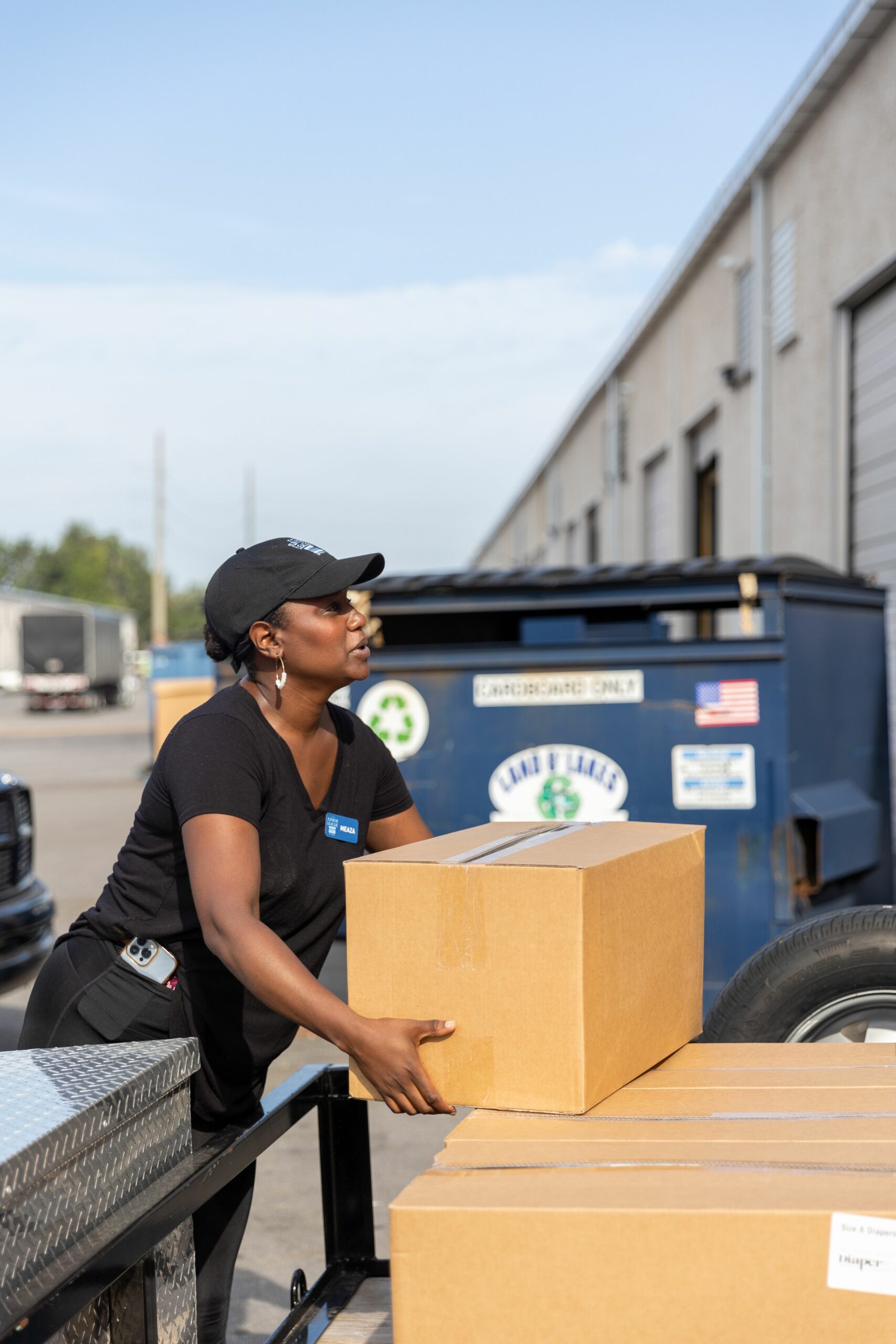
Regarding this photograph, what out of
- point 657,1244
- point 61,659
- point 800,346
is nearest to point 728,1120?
point 657,1244

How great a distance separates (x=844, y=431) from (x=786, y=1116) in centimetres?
899

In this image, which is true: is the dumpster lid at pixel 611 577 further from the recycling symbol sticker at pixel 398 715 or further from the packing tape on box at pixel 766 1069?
the packing tape on box at pixel 766 1069

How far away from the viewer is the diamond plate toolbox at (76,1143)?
5.19 ft

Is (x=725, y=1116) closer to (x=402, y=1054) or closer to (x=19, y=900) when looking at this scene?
(x=402, y=1054)

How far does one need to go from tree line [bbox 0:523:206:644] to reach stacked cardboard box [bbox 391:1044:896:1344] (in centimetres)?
9958

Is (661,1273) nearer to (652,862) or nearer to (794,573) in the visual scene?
(652,862)

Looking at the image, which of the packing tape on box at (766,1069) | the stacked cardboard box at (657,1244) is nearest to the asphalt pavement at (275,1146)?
the packing tape on box at (766,1069)

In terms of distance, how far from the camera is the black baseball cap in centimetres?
233

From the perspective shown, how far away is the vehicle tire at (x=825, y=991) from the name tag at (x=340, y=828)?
897 mm

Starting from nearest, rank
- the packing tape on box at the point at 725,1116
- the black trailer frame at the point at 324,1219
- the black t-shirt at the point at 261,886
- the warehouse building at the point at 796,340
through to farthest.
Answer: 1. the black trailer frame at the point at 324,1219
2. the packing tape on box at the point at 725,1116
3. the black t-shirt at the point at 261,886
4. the warehouse building at the point at 796,340

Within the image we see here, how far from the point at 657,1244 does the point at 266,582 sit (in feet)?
4.15

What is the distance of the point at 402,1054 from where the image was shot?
2025 mm

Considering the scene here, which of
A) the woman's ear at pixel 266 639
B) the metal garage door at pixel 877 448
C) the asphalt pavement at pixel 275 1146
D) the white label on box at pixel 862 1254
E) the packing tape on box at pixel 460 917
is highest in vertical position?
the metal garage door at pixel 877 448

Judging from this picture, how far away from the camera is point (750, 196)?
41.4 feet
